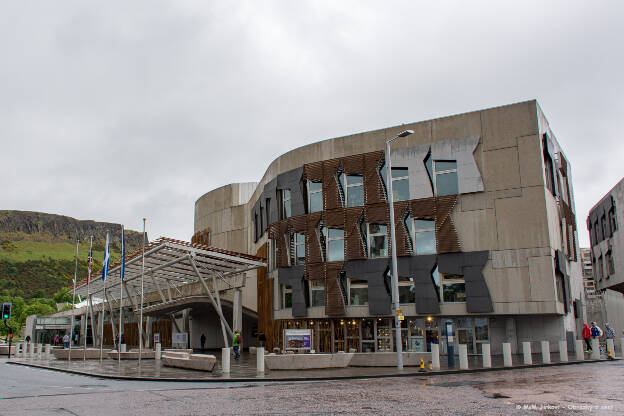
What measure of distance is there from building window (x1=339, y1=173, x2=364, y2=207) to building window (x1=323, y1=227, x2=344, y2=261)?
2043mm

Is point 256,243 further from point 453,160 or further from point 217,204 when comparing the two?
point 453,160

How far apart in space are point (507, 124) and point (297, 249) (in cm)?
1616

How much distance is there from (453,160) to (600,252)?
50.5 meters

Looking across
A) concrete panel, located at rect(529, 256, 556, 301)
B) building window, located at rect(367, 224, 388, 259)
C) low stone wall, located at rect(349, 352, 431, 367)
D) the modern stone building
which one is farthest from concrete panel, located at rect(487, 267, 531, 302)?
low stone wall, located at rect(349, 352, 431, 367)

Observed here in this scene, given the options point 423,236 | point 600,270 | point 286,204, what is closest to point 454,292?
point 423,236

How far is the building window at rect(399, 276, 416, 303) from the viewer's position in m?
32.9

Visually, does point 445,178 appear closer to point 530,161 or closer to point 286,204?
point 530,161

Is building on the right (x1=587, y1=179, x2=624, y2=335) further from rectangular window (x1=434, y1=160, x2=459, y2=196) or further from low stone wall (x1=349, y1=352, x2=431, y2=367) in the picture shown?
low stone wall (x1=349, y1=352, x2=431, y2=367)

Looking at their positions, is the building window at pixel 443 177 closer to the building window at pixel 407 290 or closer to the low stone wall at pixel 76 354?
the building window at pixel 407 290

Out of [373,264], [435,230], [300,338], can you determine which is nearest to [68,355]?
[300,338]

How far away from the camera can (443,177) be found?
32.9 metres

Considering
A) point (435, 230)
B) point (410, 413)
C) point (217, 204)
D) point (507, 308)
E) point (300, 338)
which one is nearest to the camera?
point (410, 413)

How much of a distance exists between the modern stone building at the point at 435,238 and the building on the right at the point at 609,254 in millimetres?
27305

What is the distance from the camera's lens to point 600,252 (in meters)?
72.2
